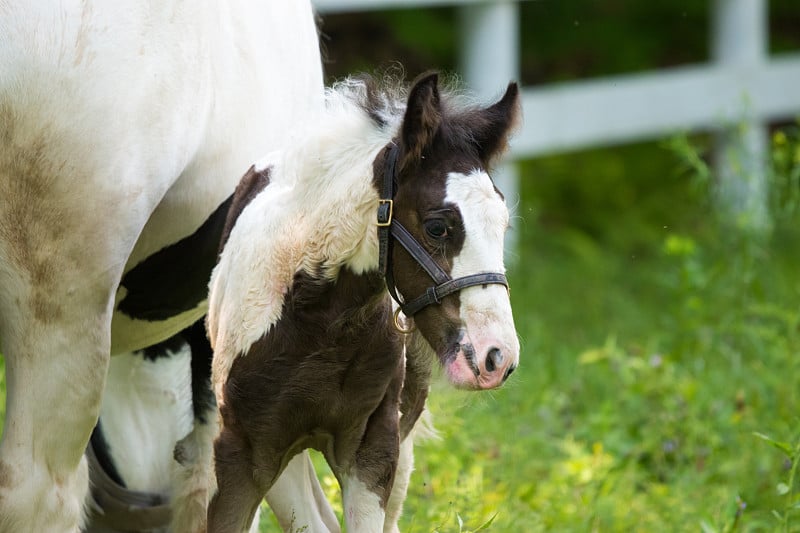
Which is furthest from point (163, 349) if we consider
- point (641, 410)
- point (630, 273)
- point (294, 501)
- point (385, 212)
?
point (630, 273)

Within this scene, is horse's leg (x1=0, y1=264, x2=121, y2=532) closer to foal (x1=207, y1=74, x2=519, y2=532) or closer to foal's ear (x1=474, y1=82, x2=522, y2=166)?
foal (x1=207, y1=74, x2=519, y2=532)

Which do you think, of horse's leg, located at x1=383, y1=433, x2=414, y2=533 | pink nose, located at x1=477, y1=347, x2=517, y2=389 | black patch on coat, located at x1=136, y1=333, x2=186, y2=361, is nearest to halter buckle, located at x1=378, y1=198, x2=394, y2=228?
pink nose, located at x1=477, y1=347, x2=517, y2=389

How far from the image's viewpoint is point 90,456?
12.9 ft

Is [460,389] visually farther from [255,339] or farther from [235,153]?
[235,153]

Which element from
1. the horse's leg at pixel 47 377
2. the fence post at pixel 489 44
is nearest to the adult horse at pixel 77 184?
the horse's leg at pixel 47 377

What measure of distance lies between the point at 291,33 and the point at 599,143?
181 inches

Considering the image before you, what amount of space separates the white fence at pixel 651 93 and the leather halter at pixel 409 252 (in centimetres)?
391

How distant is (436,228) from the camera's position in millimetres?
2516

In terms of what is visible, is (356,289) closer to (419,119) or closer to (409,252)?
(409,252)

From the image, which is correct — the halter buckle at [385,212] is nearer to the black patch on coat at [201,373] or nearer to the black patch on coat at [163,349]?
the black patch on coat at [201,373]

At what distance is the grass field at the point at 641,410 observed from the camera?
3.99 m

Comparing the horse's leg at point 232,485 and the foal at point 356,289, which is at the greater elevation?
the foal at point 356,289

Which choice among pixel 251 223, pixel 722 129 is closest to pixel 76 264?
pixel 251 223

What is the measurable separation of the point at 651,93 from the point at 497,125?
5440 millimetres
